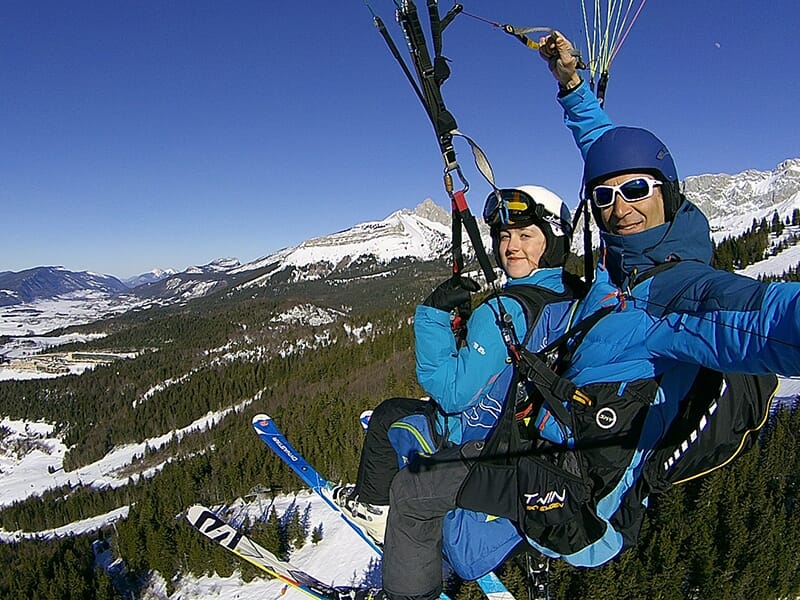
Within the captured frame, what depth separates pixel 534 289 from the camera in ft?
12.7

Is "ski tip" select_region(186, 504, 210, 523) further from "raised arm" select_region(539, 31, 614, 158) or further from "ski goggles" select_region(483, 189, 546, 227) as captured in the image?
"raised arm" select_region(539, 31, 614, 158)

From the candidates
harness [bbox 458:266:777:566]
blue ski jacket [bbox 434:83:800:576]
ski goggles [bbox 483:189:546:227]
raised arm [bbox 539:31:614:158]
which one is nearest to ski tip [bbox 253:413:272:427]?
blue ski jacket [bbox 434:83:800:576]

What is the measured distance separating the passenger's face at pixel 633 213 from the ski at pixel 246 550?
8079 millimetres

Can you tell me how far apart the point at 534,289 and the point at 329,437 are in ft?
173

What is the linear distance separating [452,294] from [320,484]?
206 inches

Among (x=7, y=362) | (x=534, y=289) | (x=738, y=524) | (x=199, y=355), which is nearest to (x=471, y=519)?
(x=534, y=289)

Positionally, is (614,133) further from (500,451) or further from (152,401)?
(152,401)

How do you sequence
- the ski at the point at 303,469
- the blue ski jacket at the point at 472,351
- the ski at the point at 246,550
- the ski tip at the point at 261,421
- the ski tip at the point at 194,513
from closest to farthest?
the blue ski jacket at the point at 472,351 < the ski at the point at 303,469 < the ski at the point at 246,550 < the ski tip at the point at 194,513 < the ski tip at the point at 261,421

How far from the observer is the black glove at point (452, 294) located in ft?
13.3

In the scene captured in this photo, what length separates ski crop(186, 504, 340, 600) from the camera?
9055mm

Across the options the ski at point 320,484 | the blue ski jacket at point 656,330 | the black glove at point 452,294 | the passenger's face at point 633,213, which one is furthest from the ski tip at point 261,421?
the passenger's face at point 633,213

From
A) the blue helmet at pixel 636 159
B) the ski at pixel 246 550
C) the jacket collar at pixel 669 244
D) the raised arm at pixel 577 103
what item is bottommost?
the ski at pixel 246 550

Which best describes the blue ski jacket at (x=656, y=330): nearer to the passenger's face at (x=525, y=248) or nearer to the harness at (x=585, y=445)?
the harness at (x=585, y=445)

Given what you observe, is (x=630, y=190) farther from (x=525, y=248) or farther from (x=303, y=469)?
(x=303, y=469)
